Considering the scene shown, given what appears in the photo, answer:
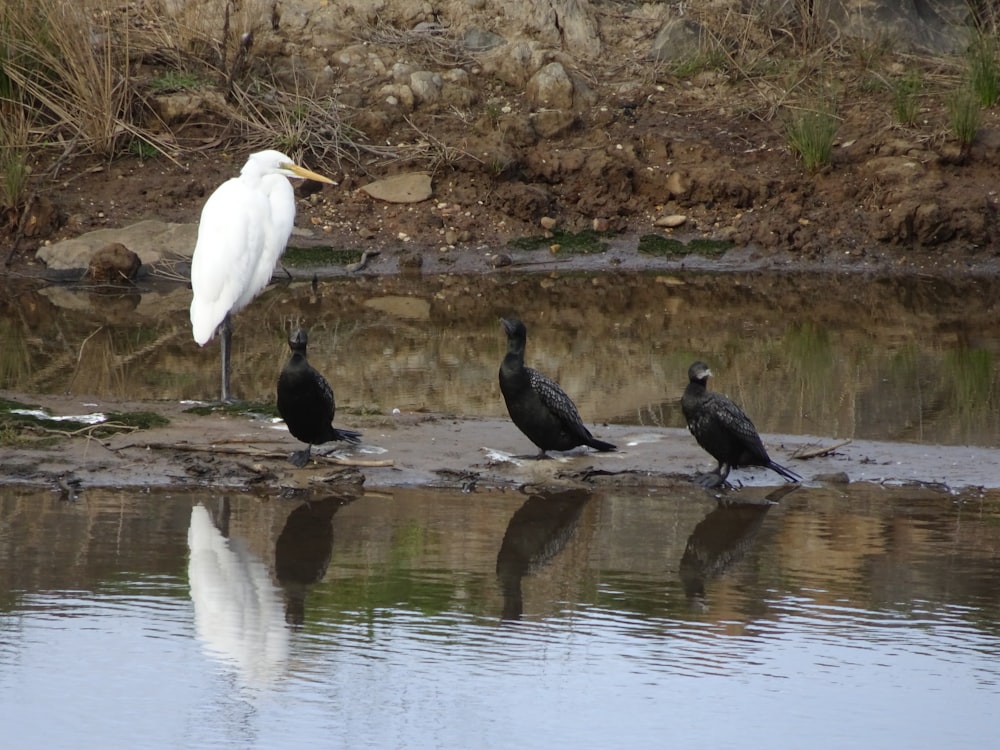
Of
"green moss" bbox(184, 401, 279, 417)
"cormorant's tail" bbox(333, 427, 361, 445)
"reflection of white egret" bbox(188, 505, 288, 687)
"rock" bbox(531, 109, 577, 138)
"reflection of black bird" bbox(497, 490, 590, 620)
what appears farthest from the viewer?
"rock" bbox(531, 109, 577, 138)

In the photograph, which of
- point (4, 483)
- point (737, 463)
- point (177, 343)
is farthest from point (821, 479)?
point (177, 343)

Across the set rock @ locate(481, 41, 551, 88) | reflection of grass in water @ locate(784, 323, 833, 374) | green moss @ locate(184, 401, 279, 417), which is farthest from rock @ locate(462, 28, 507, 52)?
green moss @ locate(184, 401, 279, 417)

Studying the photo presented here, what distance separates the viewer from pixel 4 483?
7434 millimetres

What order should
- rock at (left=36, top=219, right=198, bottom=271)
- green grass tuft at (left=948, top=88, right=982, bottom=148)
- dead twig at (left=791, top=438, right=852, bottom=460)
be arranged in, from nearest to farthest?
1. dead twig at (left=791, top=438, right=852, bottom=460)
2. rock at (left=36, top=219, right=198, bottom=271)
3. green grass tuft at (left=948, top=88, right=982, bottom=148)

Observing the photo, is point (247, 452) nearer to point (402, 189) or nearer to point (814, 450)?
point (814, 450)

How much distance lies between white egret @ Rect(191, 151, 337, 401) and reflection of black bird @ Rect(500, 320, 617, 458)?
2.11 metres

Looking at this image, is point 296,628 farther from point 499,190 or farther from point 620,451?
point 499,190

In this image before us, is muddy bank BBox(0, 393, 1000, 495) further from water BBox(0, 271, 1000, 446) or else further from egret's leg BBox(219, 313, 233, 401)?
Result: water BBox(0, 271, 1000, 446)

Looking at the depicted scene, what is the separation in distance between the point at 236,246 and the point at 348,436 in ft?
6.97

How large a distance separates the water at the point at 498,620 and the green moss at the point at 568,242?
7.69 meters

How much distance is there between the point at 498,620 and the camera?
5.71 metres

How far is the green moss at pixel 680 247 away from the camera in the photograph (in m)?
15.0

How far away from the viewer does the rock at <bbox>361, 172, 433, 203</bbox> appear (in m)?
15.3

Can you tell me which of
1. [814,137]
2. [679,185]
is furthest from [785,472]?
[814,137]
